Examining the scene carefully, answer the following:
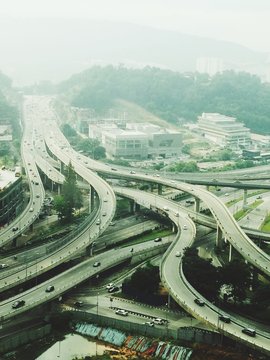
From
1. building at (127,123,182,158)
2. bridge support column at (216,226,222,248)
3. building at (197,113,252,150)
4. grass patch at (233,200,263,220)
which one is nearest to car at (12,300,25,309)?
bridge support column at (216,226,222,248)

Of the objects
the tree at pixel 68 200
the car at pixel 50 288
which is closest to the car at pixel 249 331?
the car at pixel 50 288

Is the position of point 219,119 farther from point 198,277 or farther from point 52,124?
point 198,277

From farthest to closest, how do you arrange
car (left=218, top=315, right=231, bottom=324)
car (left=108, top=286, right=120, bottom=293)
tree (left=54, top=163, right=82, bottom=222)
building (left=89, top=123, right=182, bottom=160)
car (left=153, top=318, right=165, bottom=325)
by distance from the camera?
building (left=89, top=123, right=182, bottom=160), tree (left=54, top=163, right=82, bottom=222), car (left=108, top=286, right=120, bottom=293), car (left=153, top=318, right=165, bottom=325), car (left=218, top=315, right=231, bottom=324)

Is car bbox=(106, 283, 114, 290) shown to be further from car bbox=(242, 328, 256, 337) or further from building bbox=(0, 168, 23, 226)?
building bbox=(0, 168, 23, 226)

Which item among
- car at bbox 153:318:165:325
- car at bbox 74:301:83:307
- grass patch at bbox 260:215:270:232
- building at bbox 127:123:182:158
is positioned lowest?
car at bbox 74:301:83:307

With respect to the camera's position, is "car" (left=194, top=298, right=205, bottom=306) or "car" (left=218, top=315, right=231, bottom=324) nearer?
"car" (left=218, top=315, right=231, bottom=324)

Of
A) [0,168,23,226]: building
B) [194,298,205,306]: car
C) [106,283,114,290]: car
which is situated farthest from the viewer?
[0,168,23,226]: building

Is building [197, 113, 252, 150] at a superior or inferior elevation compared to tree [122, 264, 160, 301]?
superior

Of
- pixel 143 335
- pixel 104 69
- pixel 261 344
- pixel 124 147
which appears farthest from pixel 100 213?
pixel 104 69
